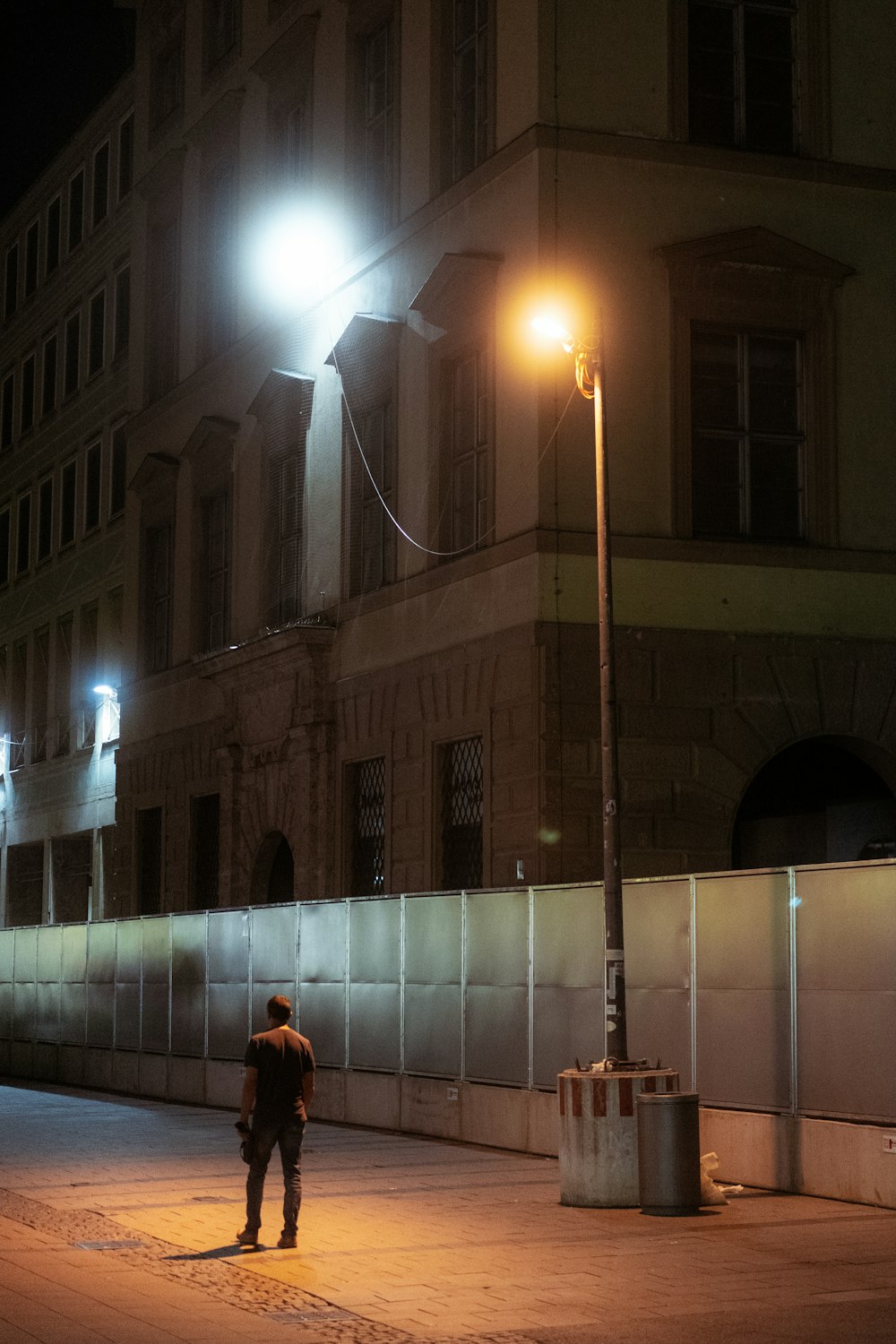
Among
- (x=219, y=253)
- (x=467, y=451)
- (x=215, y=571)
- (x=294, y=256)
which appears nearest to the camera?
(x=467, y=451)

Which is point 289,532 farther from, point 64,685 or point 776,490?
point 64,685

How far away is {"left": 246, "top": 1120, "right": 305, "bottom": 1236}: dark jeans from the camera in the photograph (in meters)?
15.4

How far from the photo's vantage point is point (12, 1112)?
30.0 m

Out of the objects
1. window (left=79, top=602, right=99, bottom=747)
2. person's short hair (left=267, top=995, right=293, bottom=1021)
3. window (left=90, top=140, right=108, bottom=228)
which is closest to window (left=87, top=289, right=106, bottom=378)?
window (left=90, top=140, right=108, bottom=228)

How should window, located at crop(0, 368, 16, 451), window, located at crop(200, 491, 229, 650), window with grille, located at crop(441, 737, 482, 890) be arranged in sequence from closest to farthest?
window with grille, located at crop(441, 737, 482, 890) → window, located at crop(200, 491, 229, 650) → window, located at crop(0, 368, 16, 451)

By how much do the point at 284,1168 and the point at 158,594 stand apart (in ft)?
87.4

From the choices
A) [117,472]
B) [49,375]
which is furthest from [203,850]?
[49,375]

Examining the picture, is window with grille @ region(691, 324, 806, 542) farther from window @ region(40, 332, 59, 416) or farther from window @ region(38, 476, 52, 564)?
window @ region(40, 332, 59, 416)

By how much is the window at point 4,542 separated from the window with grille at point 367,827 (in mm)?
26935

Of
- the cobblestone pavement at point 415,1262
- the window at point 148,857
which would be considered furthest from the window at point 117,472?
the cobblestone pavement at point 415,1262

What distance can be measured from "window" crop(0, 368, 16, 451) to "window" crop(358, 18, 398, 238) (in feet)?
85.5

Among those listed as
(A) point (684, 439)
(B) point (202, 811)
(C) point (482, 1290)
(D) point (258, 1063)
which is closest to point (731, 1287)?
(C) point (482, 1290)

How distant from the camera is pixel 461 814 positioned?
28.5 meters

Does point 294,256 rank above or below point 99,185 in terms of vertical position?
below
